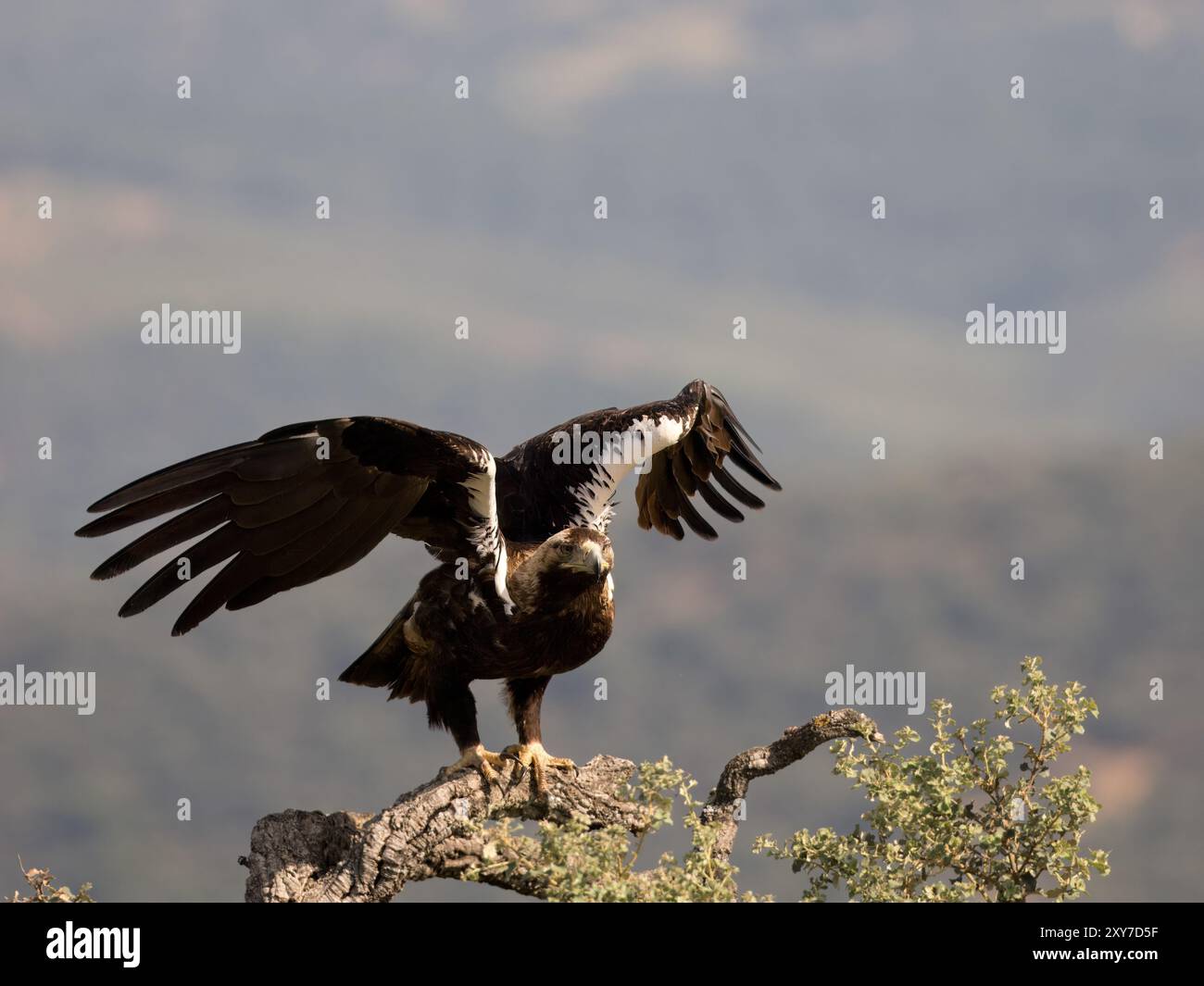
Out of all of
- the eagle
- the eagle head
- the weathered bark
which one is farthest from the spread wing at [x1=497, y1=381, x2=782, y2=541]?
the weathered bark

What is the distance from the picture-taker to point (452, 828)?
677cm

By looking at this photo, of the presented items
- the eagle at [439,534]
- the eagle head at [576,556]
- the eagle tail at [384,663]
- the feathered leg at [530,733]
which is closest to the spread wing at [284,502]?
the eagle at [439,534]

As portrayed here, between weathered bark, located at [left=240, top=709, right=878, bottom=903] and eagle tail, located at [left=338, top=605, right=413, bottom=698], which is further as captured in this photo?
eagle tail, located at [left=338, top=605, right=413, bottom=698]

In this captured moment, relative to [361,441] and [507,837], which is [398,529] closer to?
[361,441]

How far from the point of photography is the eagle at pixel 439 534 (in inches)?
258

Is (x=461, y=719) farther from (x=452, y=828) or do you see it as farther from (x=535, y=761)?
(x=452, y=828)

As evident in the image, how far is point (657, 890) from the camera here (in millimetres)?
6066

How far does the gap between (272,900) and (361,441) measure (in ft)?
7.78

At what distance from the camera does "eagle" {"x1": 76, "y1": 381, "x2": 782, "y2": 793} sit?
6.56m

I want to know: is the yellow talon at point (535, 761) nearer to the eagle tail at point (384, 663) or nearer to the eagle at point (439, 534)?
the eagle at point (439, 534)

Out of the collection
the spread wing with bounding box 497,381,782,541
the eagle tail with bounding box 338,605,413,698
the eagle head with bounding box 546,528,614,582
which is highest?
the spread wing with bounding box 497,381,782,541

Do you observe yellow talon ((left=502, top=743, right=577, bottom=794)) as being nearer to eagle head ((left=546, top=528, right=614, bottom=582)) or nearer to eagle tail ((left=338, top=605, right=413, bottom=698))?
eagle tail ((left=338, top=605, right=413, bottom=698))

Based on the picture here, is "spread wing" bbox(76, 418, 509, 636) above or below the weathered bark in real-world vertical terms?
above

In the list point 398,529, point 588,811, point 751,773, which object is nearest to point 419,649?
point 398,529
